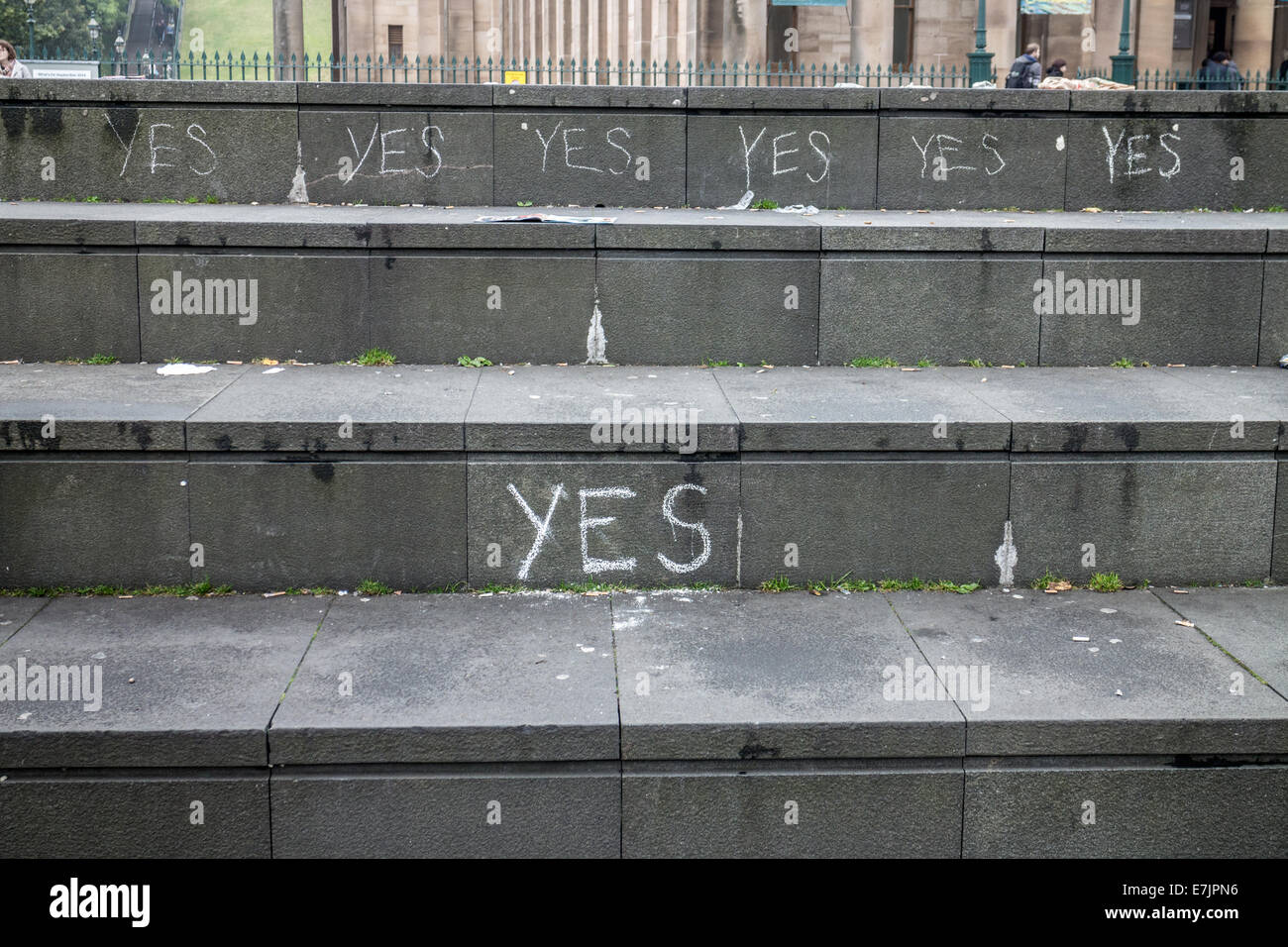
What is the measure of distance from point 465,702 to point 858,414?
2.79 meters

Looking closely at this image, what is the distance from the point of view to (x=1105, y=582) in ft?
22.3

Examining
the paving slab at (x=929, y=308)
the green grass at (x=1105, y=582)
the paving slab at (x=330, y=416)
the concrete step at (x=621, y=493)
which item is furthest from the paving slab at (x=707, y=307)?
the green grass at (x=1105, y=582)

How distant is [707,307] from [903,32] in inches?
1269

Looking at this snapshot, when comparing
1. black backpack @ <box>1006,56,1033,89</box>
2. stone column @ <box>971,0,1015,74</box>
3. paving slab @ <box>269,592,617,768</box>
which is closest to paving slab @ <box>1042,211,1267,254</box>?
paving slab @ <box>269,592,617,768</box>

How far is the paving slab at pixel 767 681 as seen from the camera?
519 centimetres

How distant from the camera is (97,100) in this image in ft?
31.4

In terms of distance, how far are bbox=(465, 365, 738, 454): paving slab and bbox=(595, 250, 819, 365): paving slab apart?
0.73 meters

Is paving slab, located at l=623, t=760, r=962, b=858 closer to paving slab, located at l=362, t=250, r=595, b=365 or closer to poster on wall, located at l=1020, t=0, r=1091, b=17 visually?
paving slab, located at l=362, t=250, r=595, b=365

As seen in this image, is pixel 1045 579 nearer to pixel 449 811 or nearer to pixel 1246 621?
pixel 1246 621

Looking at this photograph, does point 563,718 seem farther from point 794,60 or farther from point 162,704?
point 794,60

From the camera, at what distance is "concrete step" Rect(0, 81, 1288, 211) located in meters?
9.79

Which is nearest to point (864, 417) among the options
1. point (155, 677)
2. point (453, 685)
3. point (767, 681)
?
point (767, 681)

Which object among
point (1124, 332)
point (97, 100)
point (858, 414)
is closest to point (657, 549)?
point (858, 414)

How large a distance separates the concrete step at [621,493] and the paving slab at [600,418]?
15 millimetres
